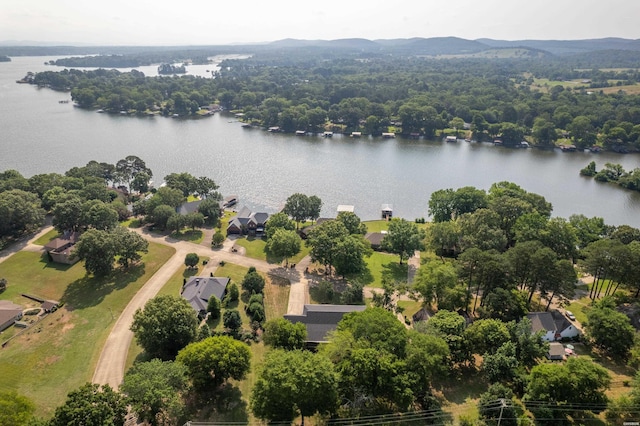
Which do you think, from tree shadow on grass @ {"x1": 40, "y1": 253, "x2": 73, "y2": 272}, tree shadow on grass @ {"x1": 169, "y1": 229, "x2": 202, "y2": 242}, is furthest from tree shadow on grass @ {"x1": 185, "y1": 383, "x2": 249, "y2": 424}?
tree shadow on grass @ {"x1": 169, "y1": 229, "x2": 202, "y2": 242}

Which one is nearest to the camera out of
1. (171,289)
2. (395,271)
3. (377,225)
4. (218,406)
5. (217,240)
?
(218,406)

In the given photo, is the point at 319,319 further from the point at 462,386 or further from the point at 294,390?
the point at 462,386

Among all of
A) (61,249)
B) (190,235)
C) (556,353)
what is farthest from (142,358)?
(556,353)

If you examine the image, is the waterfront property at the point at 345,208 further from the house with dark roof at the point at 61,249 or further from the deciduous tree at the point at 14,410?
the deciduous tree at the point at 14,410

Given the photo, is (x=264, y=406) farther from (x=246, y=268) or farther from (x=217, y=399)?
(x=246, y=268)

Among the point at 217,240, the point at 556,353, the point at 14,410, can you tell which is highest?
the point at 14,410
